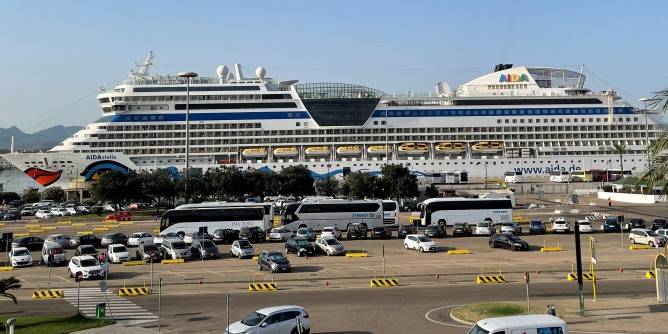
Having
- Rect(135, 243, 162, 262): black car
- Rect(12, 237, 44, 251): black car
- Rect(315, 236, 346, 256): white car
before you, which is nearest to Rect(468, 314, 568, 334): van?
Rect(315, 236, 346, 256): white car

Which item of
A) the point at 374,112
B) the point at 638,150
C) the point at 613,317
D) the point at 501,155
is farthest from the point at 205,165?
the point at 613,317

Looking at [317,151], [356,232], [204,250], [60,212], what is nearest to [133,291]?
[204,250]

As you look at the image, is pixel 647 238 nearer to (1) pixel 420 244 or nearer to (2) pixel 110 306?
(1) pixel 420 244

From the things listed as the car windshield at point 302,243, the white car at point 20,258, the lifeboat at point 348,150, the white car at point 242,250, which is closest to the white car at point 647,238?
the car windshield at point 302,243

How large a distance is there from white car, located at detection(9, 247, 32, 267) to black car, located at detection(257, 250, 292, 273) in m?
12.6

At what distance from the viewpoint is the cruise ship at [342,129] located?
8881cm

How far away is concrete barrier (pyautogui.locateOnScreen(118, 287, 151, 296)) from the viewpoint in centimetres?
2244

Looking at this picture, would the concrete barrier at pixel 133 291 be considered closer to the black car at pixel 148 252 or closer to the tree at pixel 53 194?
the black car at pixel 148 252

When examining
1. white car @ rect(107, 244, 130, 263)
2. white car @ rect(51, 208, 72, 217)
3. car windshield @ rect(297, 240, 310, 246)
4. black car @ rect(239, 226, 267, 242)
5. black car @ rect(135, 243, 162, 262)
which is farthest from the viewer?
white car @ rect(51, 208, 72, 217)

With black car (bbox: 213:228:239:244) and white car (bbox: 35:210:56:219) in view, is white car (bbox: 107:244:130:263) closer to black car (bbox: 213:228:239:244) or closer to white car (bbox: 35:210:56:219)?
black car (bbox: 213:228:239:244)

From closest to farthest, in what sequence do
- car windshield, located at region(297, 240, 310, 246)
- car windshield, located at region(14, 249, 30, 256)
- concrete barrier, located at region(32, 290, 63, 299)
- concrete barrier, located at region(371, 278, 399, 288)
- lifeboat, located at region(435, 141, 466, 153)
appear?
concrete barrier, located at region(32, 290, 63, 299)
concrete barrier, located at region(371, 278, 399, 288)
car windshield, located at region(14, 249, 30, 256)
car windshield, located at region(297, 240, 310, 246)
lifeboat, located at region(435, 141, 466, 153)

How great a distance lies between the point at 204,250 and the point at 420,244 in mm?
12149

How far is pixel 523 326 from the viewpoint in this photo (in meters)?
13.0

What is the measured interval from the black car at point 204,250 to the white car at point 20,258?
27.1 ft
